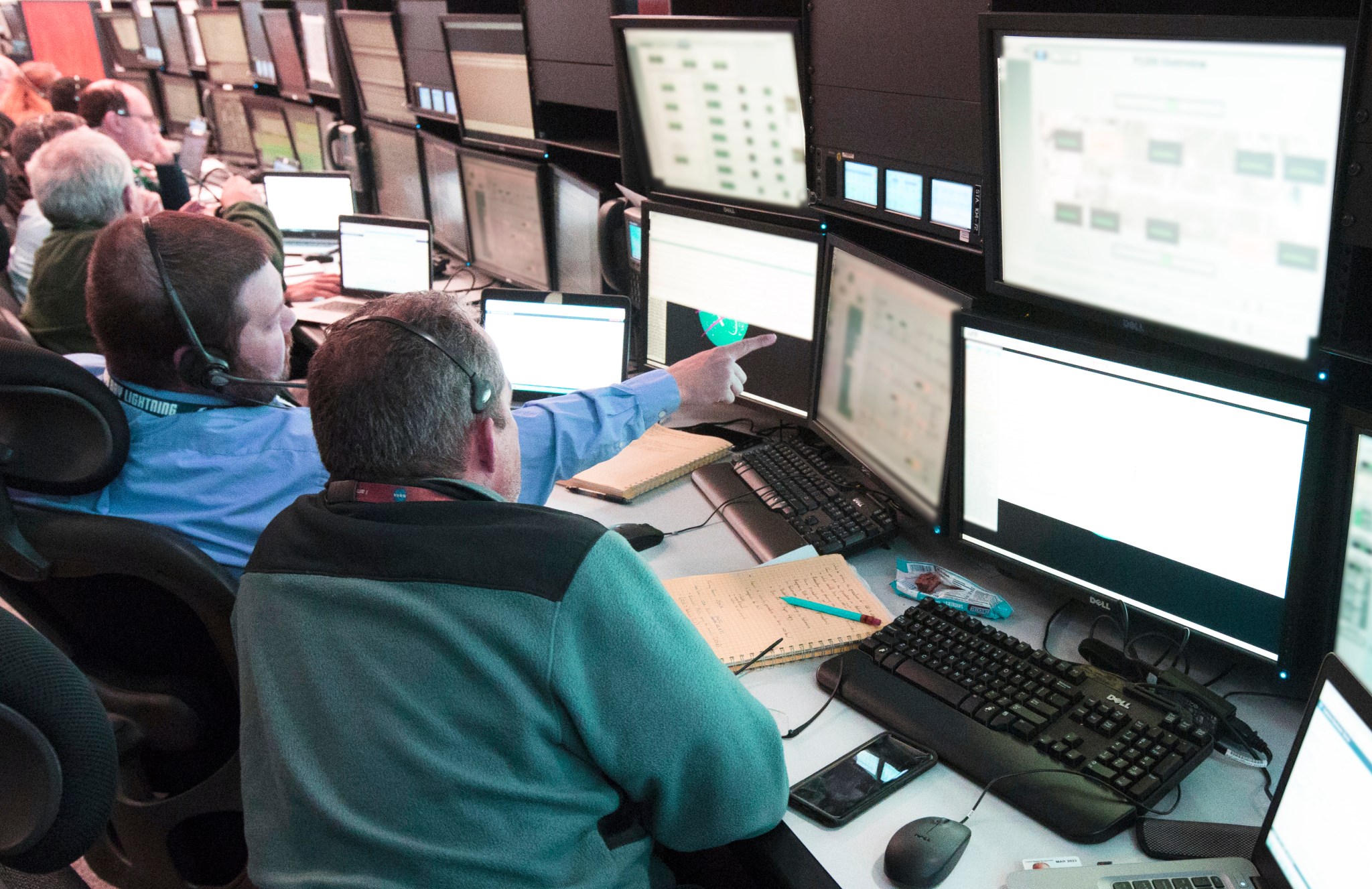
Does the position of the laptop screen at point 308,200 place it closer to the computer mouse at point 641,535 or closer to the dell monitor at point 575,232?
the dell monitor at point 575,232

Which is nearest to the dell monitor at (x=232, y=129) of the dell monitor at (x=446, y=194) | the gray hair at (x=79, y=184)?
the dell monitor at (x=446, y=194)

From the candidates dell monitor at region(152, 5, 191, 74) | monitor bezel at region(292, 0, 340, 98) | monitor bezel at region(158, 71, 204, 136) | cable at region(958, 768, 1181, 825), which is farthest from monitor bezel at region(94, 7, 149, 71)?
cable at region(958, 768, 1181, 825)

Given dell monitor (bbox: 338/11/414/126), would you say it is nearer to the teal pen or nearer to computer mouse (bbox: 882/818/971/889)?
the teal pen

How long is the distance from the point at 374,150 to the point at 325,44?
1.44 feet

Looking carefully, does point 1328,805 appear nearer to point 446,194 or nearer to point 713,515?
point 713,515

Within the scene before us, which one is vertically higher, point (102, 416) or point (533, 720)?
point (102, 416)

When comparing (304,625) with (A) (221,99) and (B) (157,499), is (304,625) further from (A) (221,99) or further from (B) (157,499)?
(A) (221,99)

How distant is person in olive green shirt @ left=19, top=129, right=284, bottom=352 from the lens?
8.22ft

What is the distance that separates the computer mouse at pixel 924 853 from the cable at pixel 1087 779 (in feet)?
0.15

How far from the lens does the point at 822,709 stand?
113 cm

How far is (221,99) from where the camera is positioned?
4957mm

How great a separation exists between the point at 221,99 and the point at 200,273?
4.17 meters

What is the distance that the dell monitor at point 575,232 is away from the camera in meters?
2.21

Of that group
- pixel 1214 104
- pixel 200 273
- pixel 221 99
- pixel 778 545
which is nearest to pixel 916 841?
pixel 778 545
